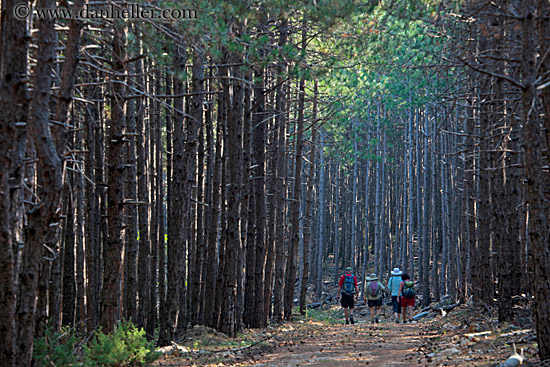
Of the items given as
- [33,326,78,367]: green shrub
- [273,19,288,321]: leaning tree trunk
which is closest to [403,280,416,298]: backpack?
[273,19,288,321]: leaning tree trunk

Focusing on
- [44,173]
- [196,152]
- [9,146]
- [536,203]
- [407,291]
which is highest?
[196,152]

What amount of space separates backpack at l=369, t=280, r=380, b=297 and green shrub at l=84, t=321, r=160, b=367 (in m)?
12.2

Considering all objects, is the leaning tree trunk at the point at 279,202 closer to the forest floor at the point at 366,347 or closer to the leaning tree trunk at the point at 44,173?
the forest floor at the point at 366,347

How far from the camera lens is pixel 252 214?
16.5m

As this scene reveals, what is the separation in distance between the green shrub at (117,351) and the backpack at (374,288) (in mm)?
12201

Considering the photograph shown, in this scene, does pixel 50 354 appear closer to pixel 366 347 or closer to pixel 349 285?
pixel 366 347

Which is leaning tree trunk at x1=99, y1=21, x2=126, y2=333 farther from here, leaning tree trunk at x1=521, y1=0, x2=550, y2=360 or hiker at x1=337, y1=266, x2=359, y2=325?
hiker at x1=337, y1=266, x2=359, y2=325

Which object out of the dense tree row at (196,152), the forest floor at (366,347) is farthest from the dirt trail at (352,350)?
the dense tree row at (196,152)

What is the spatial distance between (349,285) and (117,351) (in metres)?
12.9

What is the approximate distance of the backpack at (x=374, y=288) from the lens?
66.6ft

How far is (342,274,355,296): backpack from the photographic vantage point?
800 inches

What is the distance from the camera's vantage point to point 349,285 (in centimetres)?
2039

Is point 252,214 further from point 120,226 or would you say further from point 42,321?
point 42,321

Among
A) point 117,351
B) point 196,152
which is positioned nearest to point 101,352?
point 117,351
